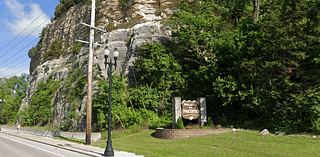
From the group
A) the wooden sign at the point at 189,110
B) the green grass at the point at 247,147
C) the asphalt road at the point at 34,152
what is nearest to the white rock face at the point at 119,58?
the wooden sign at the point at 189,110

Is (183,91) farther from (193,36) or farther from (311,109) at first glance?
(311,109)

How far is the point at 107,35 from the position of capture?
32.3m

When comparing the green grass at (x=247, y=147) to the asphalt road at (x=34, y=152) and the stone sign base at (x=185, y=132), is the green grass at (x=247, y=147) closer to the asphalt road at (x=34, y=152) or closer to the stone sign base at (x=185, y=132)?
the stone sign base at (x=185, y=132)

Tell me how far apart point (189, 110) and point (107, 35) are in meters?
20.3

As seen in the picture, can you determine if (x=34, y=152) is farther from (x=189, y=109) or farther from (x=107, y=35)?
(x=107, y=35)

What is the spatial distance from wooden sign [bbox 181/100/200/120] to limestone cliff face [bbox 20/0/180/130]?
9417mm

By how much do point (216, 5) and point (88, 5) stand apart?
2992 cm

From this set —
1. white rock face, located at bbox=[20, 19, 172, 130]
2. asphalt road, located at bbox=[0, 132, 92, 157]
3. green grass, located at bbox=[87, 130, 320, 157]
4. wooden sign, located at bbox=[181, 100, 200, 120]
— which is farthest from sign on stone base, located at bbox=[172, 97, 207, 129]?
white rock face, located at bbox=[20, 19, 172, 130]

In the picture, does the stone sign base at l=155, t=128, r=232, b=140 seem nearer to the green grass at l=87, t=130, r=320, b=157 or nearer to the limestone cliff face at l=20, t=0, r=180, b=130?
the green grass at l=87, t=130, r=320, b=157

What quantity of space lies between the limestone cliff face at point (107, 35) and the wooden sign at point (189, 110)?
371 inches

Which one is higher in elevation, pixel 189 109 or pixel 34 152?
pixel 189 109

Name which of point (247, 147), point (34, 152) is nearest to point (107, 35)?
point (34, 152)

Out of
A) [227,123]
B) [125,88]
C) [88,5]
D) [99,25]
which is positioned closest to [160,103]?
[125,88]

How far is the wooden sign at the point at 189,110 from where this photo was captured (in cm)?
1703
